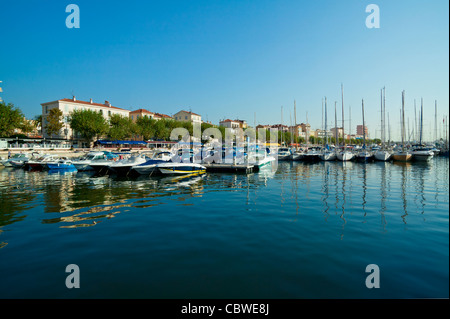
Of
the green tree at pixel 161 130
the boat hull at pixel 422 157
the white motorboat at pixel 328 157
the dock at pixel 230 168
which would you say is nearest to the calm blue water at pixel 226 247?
the dock at pixel 230 168

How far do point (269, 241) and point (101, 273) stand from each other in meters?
4.67

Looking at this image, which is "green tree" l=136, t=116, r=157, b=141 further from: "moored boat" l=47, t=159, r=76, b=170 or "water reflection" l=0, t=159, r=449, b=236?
"water reflection" l=0, t=159, r=449, b=236

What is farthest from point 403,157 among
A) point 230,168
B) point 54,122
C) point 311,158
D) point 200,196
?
point 54,122

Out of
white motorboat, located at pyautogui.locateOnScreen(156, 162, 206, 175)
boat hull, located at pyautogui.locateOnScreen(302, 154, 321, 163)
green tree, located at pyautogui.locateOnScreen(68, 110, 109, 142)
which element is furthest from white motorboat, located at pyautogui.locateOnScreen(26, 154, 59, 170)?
boat hull, located at pyautogui.locateOnScreen(302, 154, 321, 163)

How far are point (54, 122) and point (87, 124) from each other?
7.98m

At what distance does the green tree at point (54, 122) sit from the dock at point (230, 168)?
171 feet

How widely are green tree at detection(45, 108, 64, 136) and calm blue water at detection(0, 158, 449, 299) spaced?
57.4 m

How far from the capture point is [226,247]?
7535 mm

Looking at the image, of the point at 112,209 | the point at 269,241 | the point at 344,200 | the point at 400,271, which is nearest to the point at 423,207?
the point at 344,200

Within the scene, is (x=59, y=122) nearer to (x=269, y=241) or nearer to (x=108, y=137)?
(x=108, y=137)

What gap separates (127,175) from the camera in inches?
1024

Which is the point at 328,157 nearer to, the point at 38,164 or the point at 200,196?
the point at 200,196

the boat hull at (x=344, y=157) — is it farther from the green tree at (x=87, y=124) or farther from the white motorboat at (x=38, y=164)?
the green tree at (x=87, y=124)
